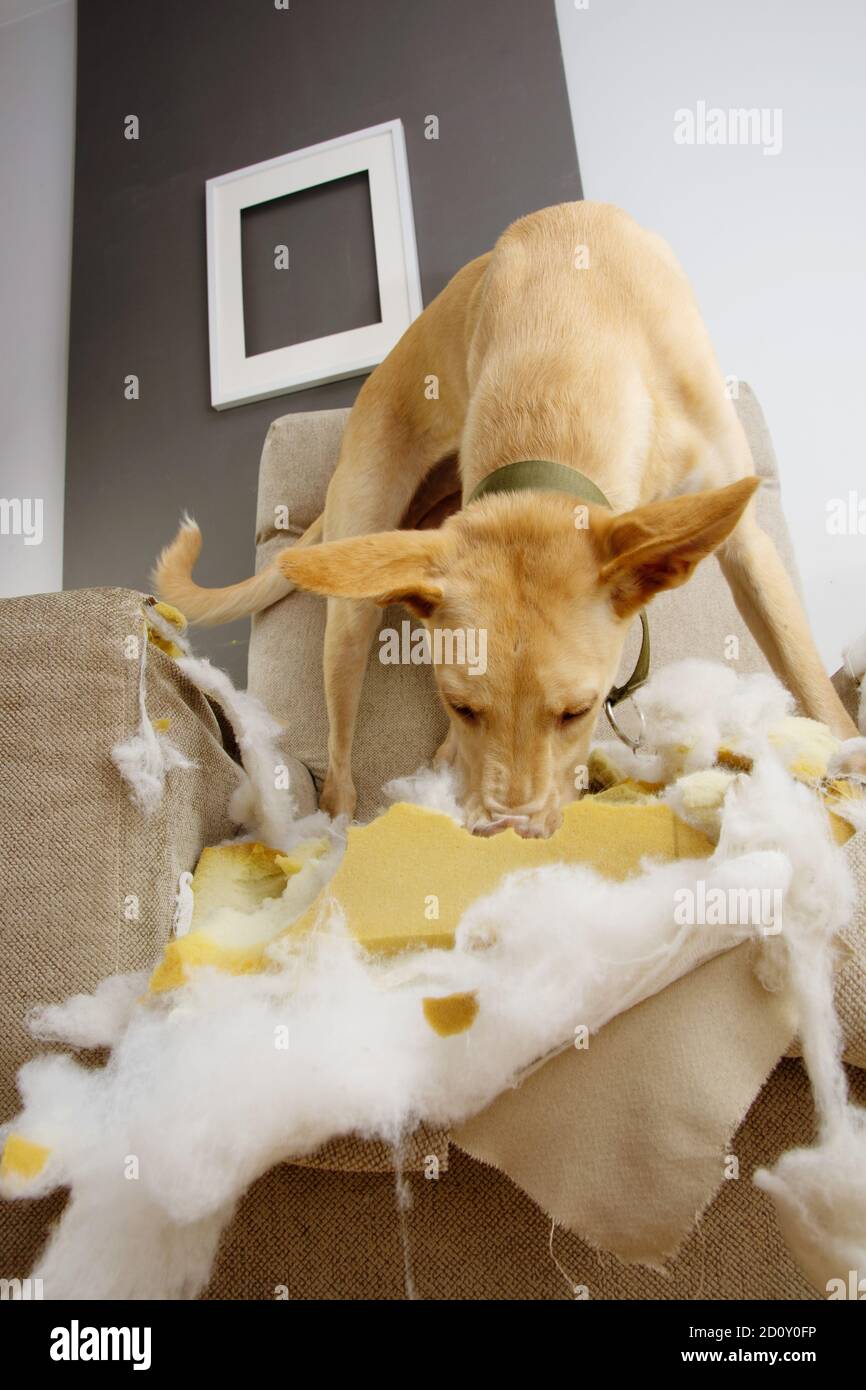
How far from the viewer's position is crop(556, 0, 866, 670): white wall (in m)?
2.40

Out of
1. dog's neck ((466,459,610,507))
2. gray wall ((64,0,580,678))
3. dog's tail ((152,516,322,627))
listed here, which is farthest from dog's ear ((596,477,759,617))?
gray wall ((64,0,580,678))

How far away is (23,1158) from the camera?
0.74m

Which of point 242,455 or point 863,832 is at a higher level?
point 242,455

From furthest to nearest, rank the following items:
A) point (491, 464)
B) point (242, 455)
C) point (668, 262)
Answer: point (242, 455)
point (668, 262)
point (491, 464)

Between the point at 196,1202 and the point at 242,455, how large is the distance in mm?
2574

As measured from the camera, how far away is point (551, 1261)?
0.81 meters

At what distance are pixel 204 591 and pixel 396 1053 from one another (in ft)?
4.59

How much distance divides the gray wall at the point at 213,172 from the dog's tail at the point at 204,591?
0.73 metres

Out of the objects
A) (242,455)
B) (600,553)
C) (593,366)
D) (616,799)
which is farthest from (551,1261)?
(242,455)

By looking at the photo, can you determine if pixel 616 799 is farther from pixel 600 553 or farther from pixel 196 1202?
pixel 196 1202

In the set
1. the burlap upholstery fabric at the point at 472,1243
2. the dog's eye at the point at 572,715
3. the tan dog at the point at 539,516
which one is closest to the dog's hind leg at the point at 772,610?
the tan dog at the point at 539,516

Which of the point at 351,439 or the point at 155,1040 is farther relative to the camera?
the point at 351,439

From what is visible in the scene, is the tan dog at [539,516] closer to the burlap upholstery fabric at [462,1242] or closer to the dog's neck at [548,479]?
the dog's neck at [548,479]

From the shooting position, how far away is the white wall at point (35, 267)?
3174 millimetres
